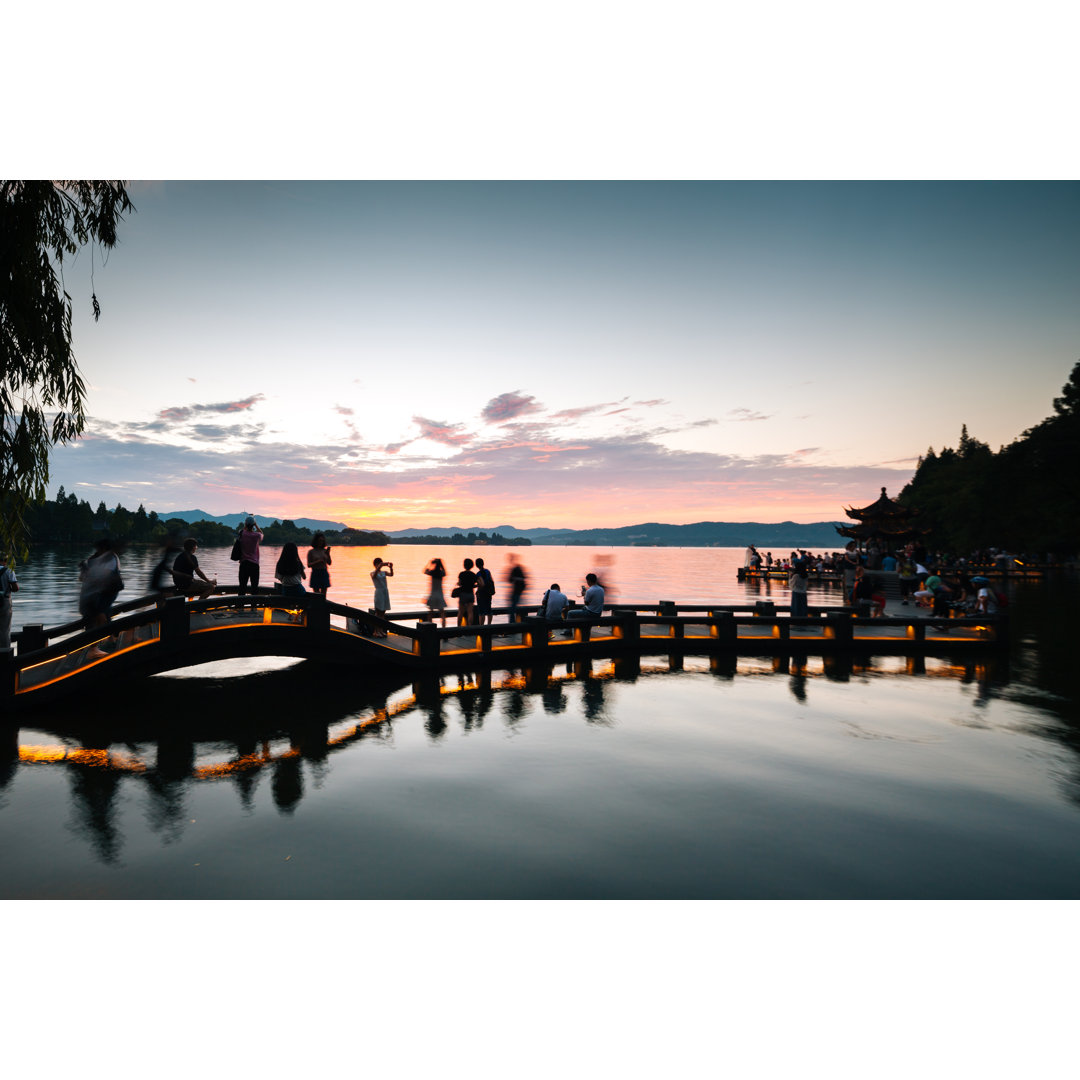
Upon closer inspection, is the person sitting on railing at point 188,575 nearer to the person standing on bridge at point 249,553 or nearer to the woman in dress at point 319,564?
the person standing on bridge at point 249,553

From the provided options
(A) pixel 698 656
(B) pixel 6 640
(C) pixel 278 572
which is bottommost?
(A) pixel 698 656

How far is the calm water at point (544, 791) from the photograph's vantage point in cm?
498

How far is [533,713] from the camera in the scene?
397 inches

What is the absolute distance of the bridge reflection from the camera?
6871 millimetres

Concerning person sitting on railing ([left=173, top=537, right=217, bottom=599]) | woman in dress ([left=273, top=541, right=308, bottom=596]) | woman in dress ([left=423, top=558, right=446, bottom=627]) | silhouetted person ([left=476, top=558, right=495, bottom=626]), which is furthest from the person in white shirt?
person sitting on railing ([left=173, top=537, right=217, bottom=599])

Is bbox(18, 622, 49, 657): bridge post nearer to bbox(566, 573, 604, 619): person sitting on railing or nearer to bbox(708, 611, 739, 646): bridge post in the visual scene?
bbox(566, 573, 604, 619): person sitting on railing

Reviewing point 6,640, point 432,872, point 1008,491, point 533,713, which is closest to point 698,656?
point 533,713

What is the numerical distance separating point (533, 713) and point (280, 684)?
19.6ft

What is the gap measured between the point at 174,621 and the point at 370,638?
3842 mm

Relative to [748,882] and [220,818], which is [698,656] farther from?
[220,818]

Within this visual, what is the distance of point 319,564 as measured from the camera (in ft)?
44.6

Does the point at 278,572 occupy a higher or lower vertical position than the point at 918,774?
higher

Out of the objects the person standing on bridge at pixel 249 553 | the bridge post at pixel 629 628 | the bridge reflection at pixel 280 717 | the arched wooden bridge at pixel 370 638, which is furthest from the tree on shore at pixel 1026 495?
the person standing on bridge at pixel 249 553

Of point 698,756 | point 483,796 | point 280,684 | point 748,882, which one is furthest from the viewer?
point 280,684
